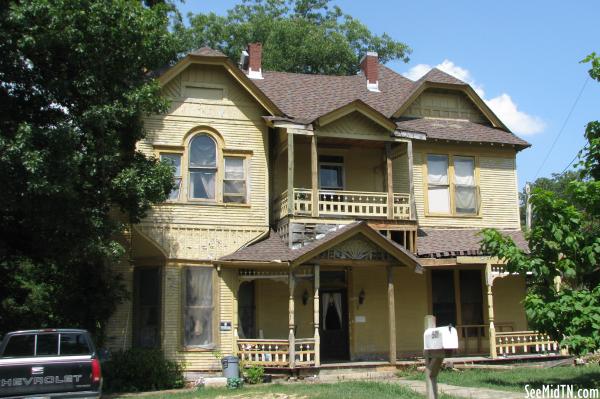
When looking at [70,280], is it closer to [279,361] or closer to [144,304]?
[144,304]

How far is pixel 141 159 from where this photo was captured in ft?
57.9

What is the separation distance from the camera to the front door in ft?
71.8

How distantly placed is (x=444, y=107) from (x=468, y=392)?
1228 centimetres

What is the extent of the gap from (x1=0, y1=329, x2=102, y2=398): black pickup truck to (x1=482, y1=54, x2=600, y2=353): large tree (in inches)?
332

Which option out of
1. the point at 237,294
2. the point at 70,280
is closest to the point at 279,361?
the point at 237,294

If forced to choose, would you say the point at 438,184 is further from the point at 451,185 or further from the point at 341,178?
the point at 341,178

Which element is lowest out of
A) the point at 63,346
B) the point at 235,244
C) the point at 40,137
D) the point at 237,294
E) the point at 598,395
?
the point at 598,395

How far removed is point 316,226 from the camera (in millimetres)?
20391

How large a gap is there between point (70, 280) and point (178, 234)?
10.6 ft

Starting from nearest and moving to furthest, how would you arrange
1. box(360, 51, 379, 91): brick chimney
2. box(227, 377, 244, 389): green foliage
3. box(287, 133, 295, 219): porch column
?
box(227, 377, 244, 389): green foliage < box(287, 133, 295, 219): porch column < box(360, 51, 379, 91): brick chimney

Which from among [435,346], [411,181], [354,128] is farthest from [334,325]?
[435,346]

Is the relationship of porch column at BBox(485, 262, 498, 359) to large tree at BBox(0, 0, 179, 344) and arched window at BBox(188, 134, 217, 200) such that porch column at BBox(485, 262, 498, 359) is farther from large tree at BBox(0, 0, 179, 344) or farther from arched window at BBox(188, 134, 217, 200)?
large tree at BBox(0, 0, 179, 344)

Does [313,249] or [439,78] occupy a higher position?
[439,78]

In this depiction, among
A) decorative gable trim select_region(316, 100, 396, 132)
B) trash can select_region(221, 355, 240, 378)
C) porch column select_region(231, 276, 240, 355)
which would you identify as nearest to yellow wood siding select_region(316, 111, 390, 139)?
decorative gable trim select_region(316, 100, 396, 132)
